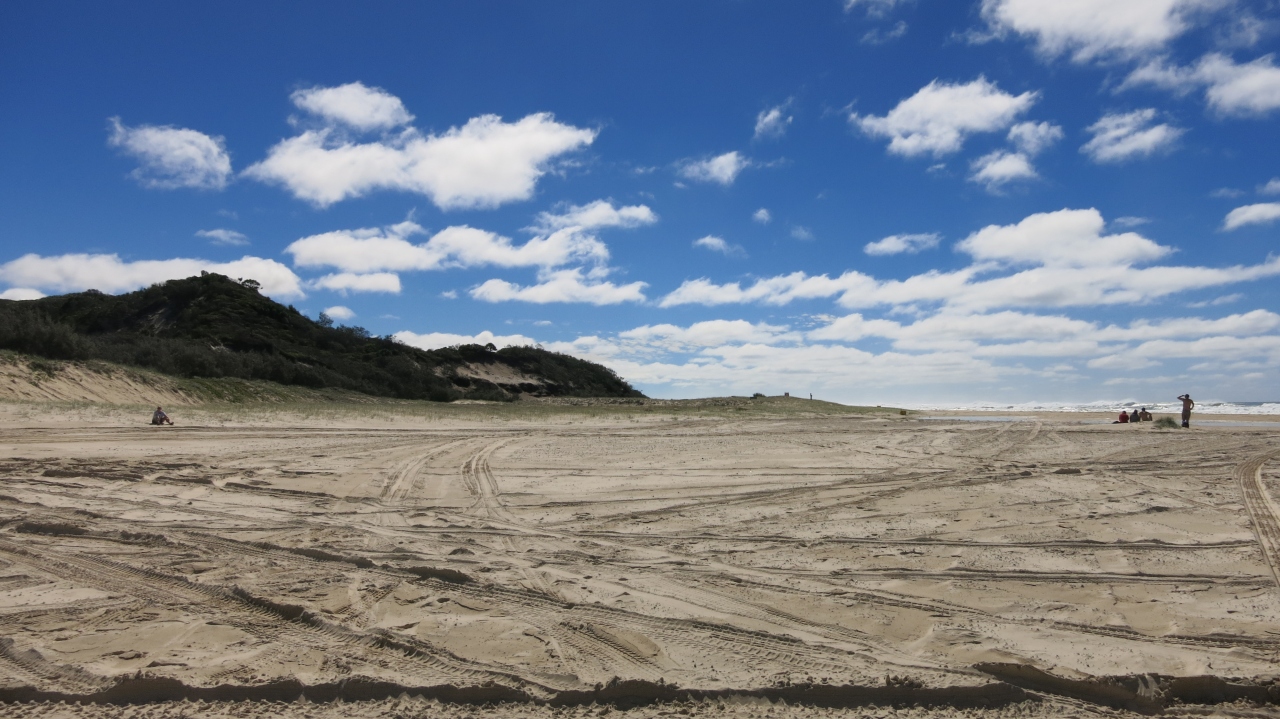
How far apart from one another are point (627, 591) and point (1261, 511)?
7759 mm

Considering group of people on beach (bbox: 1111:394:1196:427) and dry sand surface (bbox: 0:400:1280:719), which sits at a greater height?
group of people on beach (bbox: 1111:394:1196:427)

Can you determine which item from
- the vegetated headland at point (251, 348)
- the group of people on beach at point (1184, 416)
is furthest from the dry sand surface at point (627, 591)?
the vegetated headland at point (251, 348)

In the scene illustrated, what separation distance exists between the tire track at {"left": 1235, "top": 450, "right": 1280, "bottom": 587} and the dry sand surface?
0.20ft

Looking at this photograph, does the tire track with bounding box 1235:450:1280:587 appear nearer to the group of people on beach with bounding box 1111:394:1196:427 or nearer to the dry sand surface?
the dry sand surface

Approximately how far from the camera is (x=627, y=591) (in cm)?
497

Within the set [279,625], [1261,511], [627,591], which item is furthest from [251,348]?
[1261,511]

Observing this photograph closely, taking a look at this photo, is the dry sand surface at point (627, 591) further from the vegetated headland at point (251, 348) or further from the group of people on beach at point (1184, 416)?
the vegetated headland at point (251, 348)

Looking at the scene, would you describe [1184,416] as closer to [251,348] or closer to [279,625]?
[279,625]

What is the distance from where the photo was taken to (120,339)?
31016mm

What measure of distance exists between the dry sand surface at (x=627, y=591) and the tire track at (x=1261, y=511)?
6cm

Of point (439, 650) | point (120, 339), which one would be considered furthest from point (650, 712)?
point (120, 339)

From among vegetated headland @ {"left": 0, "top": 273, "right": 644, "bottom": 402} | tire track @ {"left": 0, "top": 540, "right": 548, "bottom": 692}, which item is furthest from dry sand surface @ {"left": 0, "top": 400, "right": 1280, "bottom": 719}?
vegetated headland @ {"left": 0, "top": 273, "right": 644, "bottom": 402}

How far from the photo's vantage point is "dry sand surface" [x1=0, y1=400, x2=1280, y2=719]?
358cm

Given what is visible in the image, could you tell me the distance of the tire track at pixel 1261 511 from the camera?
5910 millimetres
